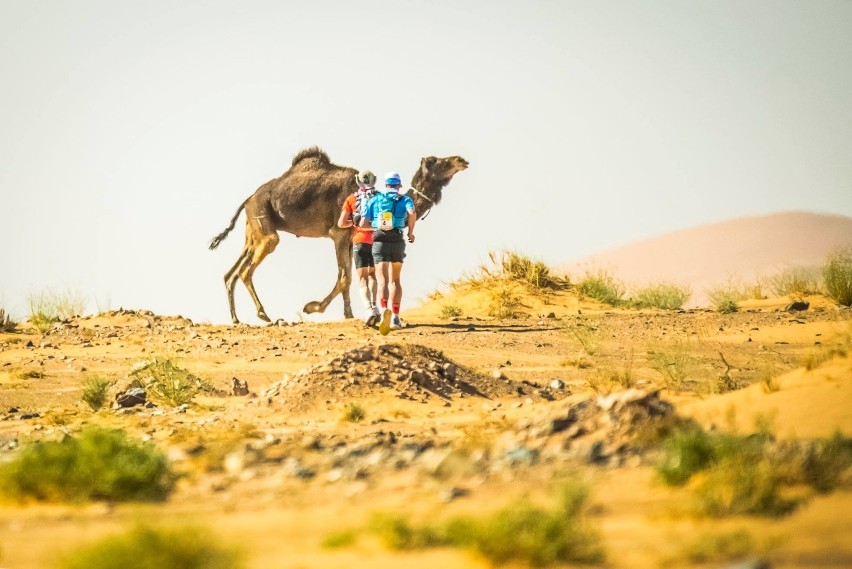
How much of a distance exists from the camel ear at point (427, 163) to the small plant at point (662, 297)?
19.3ft

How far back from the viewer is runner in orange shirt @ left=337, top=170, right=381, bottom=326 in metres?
19.7

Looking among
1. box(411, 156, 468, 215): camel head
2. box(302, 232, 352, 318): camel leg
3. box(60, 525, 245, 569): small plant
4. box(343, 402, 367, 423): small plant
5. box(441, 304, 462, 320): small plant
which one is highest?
box(411, 156, 468, 215): camel head

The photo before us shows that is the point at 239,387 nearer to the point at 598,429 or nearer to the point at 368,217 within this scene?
the point at 368,217

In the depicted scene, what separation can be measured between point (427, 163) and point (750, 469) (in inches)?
686

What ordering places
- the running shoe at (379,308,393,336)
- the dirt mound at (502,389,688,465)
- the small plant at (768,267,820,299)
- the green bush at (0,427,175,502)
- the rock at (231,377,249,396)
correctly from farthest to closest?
1. the small plant at (768,267,820,299)
2. the running shoe at (379,308,393,336)
3. the rock at (231,377,249,396)
4. the dirt mound at (502,389,688,465)
5. the green bush at (0,427,175,502)

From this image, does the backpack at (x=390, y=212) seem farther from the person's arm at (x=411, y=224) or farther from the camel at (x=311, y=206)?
the camel at (x=311, y=206)

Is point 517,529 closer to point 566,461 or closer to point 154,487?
point 566,461

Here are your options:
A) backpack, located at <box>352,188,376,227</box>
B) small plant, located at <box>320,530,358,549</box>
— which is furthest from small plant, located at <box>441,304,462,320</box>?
small plant, located at <box>320,530,358,549</box>

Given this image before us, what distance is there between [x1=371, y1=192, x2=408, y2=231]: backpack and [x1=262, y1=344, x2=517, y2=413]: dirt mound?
4586 mm

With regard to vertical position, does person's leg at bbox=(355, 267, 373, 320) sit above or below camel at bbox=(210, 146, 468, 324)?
below

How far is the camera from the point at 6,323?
80.6ft

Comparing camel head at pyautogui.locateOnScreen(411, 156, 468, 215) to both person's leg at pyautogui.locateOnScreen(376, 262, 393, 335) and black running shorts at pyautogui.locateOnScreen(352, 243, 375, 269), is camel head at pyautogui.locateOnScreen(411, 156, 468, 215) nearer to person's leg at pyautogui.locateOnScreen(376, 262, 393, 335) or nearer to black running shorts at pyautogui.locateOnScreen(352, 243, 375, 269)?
black running shorts at pyautogui.locateOnScreen(352, 243, 375, 269)

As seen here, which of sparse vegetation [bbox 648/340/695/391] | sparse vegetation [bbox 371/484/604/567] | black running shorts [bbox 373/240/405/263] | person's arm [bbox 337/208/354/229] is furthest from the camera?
person's arm [bbox 337/208/354/229]

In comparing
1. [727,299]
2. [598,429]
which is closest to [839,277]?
[727,299]
